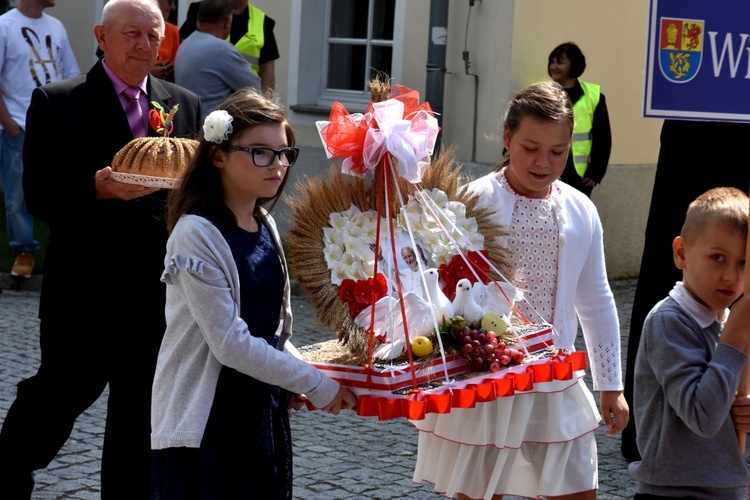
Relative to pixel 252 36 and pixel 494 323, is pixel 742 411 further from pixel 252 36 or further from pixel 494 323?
pixel 252 36

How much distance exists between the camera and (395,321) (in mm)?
3441

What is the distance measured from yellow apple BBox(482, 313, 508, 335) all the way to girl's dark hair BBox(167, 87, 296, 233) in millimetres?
764

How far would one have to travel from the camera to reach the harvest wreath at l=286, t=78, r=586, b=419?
11.1ft

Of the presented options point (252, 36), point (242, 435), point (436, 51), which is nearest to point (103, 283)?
point (242, 435)

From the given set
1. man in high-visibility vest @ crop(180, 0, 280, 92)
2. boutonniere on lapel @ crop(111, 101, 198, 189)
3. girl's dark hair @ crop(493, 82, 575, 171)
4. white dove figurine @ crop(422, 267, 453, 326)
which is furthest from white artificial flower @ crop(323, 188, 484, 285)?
man in high-visibility vest @ crop(180, 0, 280, 92)

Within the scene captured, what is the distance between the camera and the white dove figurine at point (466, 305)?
11.8 feet

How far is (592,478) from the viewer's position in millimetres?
4090

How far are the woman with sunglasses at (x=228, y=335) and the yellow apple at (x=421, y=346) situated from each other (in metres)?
0.22

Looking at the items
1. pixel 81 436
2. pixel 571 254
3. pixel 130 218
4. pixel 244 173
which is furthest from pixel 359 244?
pixel 81 436

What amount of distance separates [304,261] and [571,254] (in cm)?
105

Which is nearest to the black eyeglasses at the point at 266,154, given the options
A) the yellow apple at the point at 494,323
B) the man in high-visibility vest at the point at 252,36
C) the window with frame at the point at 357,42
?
the yellow apple at the point at 494,323

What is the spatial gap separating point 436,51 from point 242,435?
758cm

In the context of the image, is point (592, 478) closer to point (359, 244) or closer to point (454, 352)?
point (454, 352)

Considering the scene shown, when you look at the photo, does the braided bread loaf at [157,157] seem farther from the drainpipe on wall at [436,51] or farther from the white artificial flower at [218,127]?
the drainpipe on wall at [436,51]
